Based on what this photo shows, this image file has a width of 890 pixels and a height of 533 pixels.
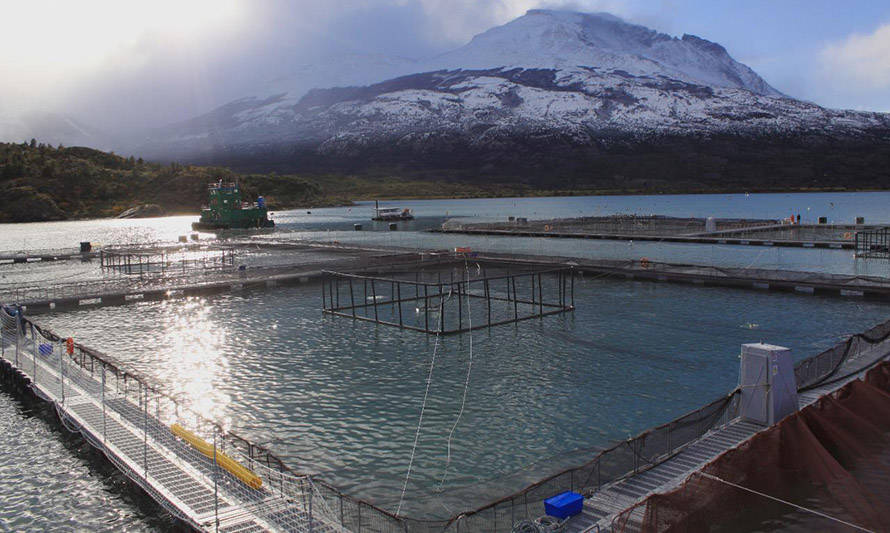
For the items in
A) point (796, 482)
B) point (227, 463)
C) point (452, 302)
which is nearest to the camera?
point (796, 482)

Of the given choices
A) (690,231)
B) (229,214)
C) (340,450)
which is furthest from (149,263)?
(229,214)

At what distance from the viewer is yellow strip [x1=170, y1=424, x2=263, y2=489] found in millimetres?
14086

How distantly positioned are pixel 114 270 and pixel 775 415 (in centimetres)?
6749

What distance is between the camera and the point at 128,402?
20.8 m

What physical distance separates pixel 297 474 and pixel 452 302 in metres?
29.6

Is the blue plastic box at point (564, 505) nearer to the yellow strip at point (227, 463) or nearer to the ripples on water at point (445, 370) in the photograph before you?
the ripples on water at point (445, 370)

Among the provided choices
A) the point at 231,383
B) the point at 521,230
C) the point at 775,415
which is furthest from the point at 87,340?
the point at 521,230

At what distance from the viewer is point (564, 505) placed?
12.2 meters

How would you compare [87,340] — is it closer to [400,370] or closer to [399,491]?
[400,370]

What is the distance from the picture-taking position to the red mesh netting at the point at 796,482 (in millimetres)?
11750

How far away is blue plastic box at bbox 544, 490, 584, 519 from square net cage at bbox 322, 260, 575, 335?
1860 centimetres

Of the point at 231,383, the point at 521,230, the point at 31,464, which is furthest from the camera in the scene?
the point at 521,230

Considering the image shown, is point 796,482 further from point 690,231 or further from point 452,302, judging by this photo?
point 690,231

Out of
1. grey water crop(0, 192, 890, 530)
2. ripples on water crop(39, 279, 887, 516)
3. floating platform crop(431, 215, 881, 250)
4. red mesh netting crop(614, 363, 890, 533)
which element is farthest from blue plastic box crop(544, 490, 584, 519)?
floating platform crop(431, 215, 881, 250)
